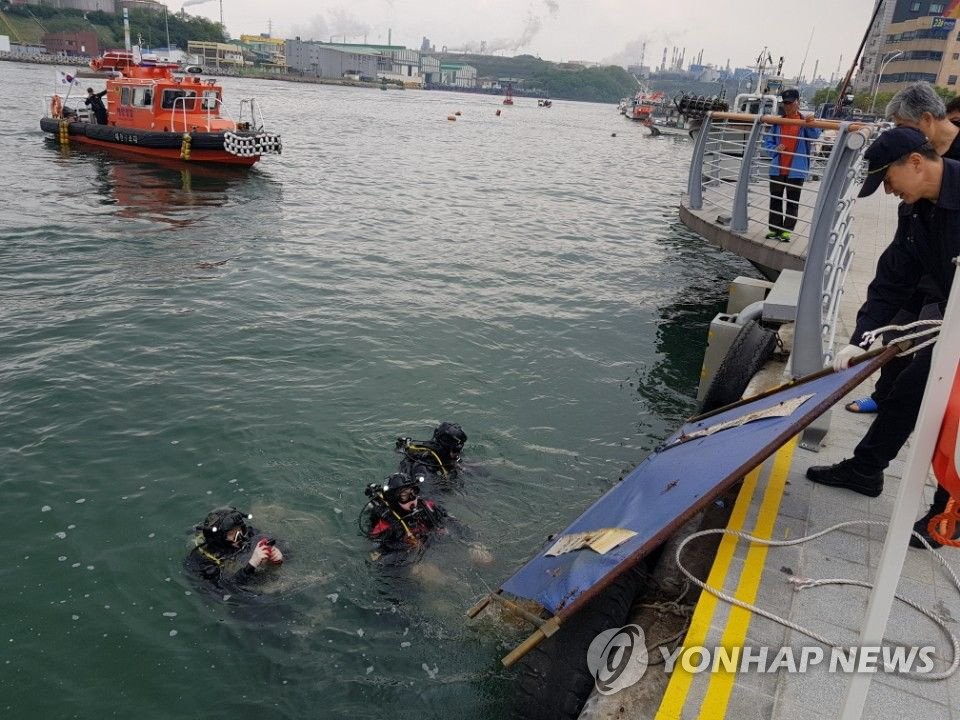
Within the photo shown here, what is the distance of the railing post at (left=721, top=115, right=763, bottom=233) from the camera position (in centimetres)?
983

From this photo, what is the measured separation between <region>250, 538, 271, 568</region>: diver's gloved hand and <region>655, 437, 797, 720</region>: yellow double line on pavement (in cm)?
340

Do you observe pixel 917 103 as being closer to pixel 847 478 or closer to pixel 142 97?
pixel 847 478

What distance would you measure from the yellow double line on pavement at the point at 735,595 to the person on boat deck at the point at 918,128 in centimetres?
98

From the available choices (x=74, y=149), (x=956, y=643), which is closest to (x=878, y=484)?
(x=956, y=643)

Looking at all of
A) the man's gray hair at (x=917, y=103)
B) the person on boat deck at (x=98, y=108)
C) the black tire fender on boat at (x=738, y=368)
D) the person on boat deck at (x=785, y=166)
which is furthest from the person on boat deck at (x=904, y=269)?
the person on boat deck at (x=98, y=108)

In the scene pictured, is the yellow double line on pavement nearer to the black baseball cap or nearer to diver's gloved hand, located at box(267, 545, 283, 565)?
the black baseball cap

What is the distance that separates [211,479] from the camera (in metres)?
7.26

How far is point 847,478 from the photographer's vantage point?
4.88 meters

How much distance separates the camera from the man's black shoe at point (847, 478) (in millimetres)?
4797

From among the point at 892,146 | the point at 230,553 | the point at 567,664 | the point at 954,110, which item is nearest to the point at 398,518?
the point at 230,553

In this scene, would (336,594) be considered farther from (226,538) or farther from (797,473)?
(797,473)

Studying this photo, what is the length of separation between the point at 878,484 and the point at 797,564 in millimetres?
1166

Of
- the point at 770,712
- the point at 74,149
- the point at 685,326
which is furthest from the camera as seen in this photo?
the point at 74,149

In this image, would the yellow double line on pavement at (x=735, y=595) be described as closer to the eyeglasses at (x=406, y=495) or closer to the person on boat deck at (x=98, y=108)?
the eyeglasses at (x=406, y=495)
